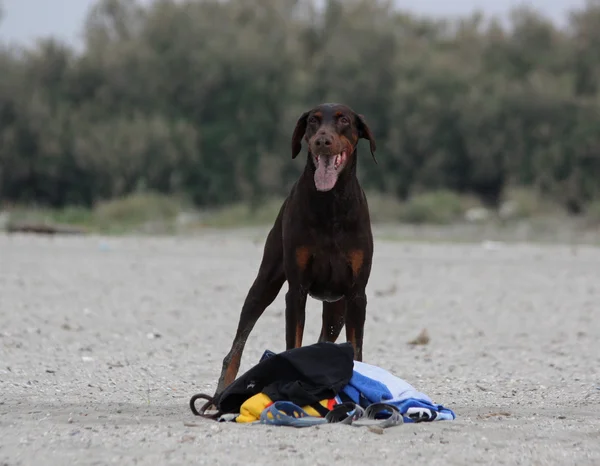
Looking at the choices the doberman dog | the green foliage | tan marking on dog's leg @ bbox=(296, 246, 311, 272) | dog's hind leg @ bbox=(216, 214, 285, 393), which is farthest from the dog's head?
the green foliage

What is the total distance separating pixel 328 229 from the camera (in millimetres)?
6621

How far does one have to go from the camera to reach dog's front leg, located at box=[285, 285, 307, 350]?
22.1 ft

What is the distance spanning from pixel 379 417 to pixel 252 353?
4.08 metres

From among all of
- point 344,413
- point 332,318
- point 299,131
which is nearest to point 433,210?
point 332,318

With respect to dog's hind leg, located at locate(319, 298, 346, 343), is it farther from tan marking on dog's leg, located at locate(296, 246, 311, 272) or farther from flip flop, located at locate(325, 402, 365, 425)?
flip flop, located at locate(325, 402, 365, 425)

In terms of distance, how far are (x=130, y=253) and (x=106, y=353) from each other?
1144 centimetres

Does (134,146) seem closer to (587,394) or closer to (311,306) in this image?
(311,306)

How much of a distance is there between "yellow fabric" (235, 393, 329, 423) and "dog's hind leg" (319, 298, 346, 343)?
114 centimetres

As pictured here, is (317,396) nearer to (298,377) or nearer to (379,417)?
(298,377)

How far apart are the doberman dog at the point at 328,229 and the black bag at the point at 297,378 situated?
0.38 metres

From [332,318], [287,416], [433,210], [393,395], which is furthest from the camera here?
[433,210]

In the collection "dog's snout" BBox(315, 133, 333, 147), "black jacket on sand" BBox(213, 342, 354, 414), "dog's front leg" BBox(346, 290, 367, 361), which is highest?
"dog's snout" BBox(315, 133, 333, 147)

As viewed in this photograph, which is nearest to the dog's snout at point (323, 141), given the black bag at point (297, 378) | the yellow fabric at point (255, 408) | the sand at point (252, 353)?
the black bag at point (297, 378)

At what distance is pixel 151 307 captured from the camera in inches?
539
